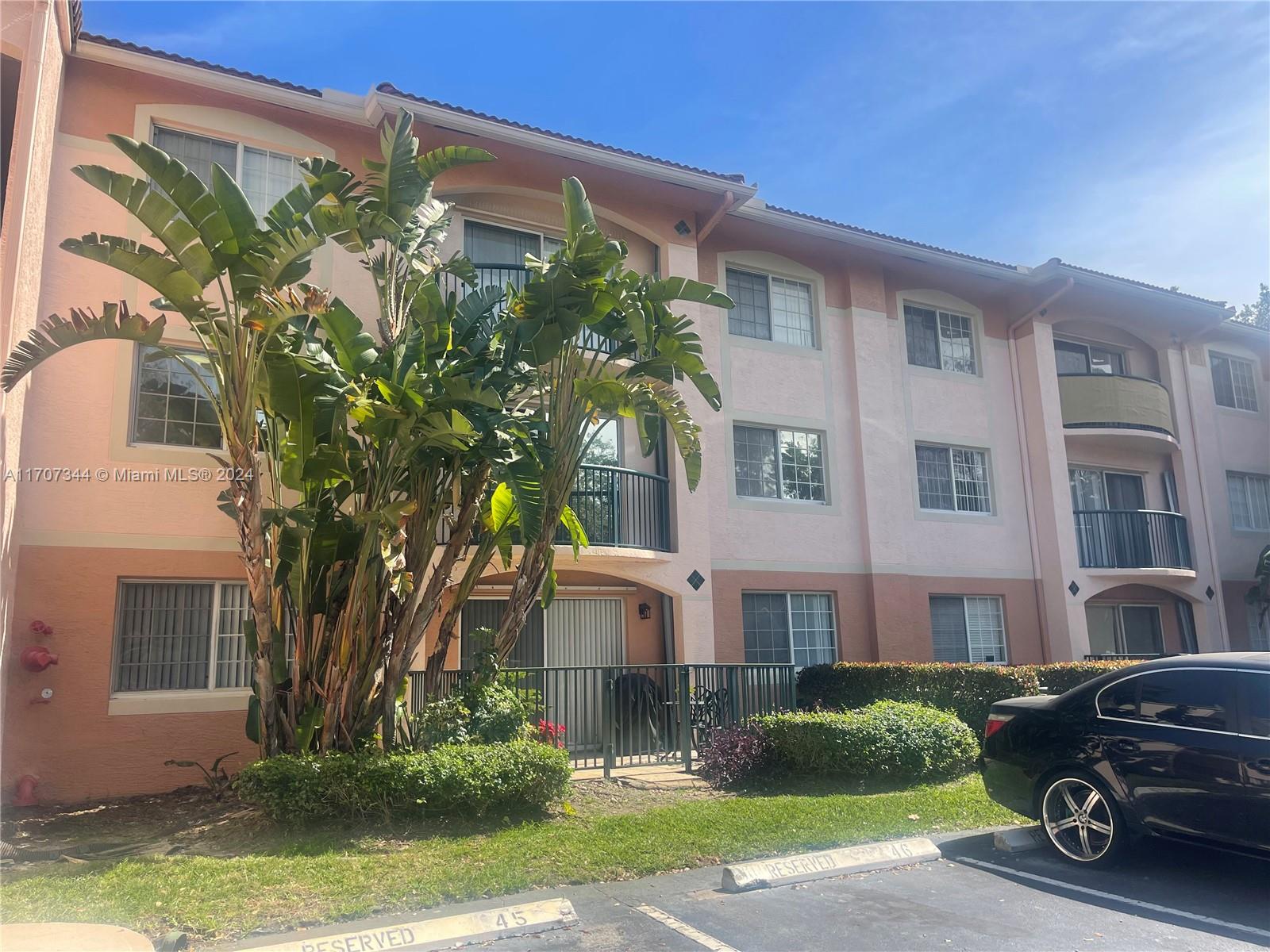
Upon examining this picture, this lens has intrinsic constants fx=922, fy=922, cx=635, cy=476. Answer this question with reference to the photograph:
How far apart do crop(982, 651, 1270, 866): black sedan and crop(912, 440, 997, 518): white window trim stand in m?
9.24

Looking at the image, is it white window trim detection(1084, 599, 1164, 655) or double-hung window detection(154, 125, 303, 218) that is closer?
double-hung window detection(154, 125, 303, 218)

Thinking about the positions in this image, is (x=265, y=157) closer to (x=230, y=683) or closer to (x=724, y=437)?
(x=230, y=683)

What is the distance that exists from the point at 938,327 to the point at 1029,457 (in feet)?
10.2

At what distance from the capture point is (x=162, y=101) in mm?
11727

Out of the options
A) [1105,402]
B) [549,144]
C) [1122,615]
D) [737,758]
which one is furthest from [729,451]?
[1122,615]

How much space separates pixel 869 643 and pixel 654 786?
6.53 metres

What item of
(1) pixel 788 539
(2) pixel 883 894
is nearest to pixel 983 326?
(1) pixel 788 539

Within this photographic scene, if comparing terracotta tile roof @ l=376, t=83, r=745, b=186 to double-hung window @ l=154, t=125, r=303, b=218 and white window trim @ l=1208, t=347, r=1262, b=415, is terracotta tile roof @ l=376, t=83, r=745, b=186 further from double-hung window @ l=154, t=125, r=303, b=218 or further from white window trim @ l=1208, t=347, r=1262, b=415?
white window trim @ l=1208, t=347, r=1262, b=415

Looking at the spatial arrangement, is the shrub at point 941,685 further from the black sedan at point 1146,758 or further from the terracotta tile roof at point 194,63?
the terracotta tile roof at point 194,63

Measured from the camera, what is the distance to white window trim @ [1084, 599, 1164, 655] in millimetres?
18828

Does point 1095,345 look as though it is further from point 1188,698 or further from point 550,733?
point 550,733

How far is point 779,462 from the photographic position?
15.7 meters

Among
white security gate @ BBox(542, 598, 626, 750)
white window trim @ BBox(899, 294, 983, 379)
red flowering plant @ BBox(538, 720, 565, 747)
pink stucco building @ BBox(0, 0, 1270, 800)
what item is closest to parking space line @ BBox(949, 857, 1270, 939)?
red flowering plant @ BBox(538, 720, 565, 747)

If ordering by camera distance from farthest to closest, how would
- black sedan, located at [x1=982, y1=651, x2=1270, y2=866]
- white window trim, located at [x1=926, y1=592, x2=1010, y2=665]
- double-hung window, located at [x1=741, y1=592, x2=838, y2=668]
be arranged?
white window trim, located at [x1=926, y1=592, x2=1010, y2=665] < double-hung window, located at [x1=741, y1=592, x2=838, y2=668] < black sedan, located at [x1=982, y1=651, x2=1270, y2=866]
